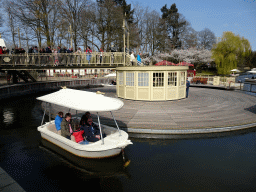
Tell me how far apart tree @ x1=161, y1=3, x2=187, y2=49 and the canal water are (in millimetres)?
55939

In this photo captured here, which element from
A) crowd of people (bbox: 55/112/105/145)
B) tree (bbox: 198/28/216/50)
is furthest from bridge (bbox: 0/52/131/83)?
tree (bbox: 198/28/216/50)

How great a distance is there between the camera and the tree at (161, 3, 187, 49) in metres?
60.6

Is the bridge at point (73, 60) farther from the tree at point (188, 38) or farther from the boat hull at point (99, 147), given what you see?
the tree at point (188, 38)

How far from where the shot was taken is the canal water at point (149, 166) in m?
5.75

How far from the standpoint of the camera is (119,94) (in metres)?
17.8

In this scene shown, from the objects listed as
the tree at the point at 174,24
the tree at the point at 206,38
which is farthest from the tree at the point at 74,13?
the tree at the point at 206,38

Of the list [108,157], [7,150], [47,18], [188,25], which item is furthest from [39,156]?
[188,25]

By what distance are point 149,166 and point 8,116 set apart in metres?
12.5

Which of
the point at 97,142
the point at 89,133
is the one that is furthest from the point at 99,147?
Result: the point at 89,133

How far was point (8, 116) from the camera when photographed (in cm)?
1423

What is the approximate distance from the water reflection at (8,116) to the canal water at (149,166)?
3.78 metres

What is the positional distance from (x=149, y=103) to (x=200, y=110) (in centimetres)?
402

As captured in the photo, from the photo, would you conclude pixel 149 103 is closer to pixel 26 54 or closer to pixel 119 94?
pixel 119 94

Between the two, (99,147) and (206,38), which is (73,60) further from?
(206,38)
